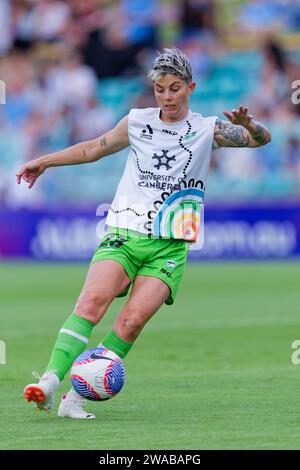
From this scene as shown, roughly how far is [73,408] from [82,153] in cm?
179

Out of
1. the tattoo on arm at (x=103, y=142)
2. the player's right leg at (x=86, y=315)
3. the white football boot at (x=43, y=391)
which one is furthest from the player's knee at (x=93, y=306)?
the tattoo on arm at (x=103, y=142)

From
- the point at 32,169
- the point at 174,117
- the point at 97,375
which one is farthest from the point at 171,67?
the point at 97,375

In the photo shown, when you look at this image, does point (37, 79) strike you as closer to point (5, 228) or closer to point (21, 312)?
point (5, 228)

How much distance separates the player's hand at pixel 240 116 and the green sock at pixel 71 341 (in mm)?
1644

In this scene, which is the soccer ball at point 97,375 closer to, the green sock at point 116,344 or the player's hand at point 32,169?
the green sock at point 116,344

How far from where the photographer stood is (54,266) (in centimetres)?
2370

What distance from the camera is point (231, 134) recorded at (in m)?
7.80

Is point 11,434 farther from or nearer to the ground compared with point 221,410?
nearer to the ground

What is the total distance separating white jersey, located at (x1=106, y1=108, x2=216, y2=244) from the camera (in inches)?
303

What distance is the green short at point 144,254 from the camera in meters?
7.59

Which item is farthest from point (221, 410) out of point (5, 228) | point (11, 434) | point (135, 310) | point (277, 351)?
point (5, 228)

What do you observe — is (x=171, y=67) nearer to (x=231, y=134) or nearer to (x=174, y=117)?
(x=174, y=117)

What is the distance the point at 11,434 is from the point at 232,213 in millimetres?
17258

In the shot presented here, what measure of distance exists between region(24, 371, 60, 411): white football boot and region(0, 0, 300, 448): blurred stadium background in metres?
3.44
